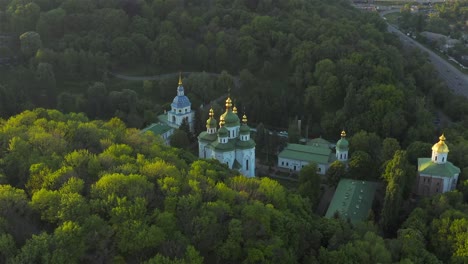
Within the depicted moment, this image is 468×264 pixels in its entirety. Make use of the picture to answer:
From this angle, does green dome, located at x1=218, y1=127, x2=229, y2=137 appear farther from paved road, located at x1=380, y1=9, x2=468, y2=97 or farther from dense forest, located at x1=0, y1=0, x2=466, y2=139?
paved road, located at x1=380, y1=9, x2=468, y2=97

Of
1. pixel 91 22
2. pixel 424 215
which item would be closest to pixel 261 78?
pixel 91 22

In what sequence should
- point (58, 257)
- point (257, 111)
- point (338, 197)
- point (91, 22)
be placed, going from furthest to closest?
1. point (91, 22)
2. point (257, 111)
3. point (338, 197)
4. point (58, 257)

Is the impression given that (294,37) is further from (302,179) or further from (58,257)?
(58,257)

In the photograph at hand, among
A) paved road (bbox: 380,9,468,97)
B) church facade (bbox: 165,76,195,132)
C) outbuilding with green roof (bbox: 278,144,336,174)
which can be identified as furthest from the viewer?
paved road (bbox: 380,9,468,97)

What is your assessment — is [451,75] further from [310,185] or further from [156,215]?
[156,215]

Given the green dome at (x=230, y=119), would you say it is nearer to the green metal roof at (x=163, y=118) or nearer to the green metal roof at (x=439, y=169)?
the green metal roof at (x=163, y=118)

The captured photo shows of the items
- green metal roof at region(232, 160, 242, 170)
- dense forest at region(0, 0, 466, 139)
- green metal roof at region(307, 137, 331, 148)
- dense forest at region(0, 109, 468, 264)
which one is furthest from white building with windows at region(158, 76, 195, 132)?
dense forest at region(0, 109, 468, 264)

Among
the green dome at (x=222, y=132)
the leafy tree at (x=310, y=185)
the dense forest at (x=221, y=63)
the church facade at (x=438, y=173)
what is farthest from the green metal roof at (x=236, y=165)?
the church facade at (x=438, y=173)
